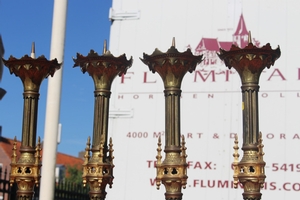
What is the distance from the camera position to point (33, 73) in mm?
6926

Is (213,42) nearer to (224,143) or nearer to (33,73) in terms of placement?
(224,143)

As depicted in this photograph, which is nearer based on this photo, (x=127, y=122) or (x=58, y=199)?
(x=127, y=122)

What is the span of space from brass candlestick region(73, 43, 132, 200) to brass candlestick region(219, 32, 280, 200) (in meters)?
1.31

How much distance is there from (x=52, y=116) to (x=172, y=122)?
301cm

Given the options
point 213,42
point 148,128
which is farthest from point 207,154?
point 213,42

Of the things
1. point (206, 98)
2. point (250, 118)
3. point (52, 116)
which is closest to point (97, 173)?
A: point (250, 118)

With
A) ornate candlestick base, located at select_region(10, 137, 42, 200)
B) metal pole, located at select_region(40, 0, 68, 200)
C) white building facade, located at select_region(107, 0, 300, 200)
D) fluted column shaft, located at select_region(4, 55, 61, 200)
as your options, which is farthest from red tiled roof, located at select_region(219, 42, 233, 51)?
ornate candlestick base, located at select_region(10, 137, 42, 200)

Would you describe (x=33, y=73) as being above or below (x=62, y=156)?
below

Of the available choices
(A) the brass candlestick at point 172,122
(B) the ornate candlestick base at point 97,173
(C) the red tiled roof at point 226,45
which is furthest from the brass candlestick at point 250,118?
(C) the red tiled roof at point 226,45

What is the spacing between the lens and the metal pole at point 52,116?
28.9 feet

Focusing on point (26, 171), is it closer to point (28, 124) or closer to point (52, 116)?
point (28, 124)

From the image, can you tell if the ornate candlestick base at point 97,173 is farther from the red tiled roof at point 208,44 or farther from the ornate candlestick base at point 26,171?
the red tiled roof at point 208,44

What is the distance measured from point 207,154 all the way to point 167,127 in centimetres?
295

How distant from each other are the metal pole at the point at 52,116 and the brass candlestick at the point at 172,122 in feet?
9.01
